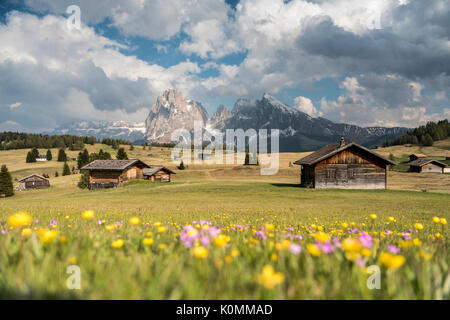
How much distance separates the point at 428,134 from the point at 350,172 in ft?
462

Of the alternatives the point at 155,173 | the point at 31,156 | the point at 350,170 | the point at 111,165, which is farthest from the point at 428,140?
the point at 31,156

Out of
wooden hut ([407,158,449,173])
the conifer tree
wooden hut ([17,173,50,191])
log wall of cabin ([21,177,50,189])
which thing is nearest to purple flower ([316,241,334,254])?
wooden hut ([407,158,449,173])

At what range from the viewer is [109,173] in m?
63.2

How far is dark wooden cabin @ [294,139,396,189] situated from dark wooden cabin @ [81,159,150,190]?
45.8m

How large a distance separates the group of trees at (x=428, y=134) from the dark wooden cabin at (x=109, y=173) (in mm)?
159799

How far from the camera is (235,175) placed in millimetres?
93125

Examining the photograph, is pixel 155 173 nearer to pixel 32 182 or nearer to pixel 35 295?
pixel 32 182

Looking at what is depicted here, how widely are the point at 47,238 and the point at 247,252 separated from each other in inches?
66.5

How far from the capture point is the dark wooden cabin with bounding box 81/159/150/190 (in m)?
62.2

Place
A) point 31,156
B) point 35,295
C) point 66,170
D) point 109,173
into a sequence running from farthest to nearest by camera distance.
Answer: point 31,156 < point 66,170 < point 109,173 < point 35,295

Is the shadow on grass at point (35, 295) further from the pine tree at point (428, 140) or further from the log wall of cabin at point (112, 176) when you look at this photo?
the pine tree at point (428, 140)

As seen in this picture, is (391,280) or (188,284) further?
(391,280)
